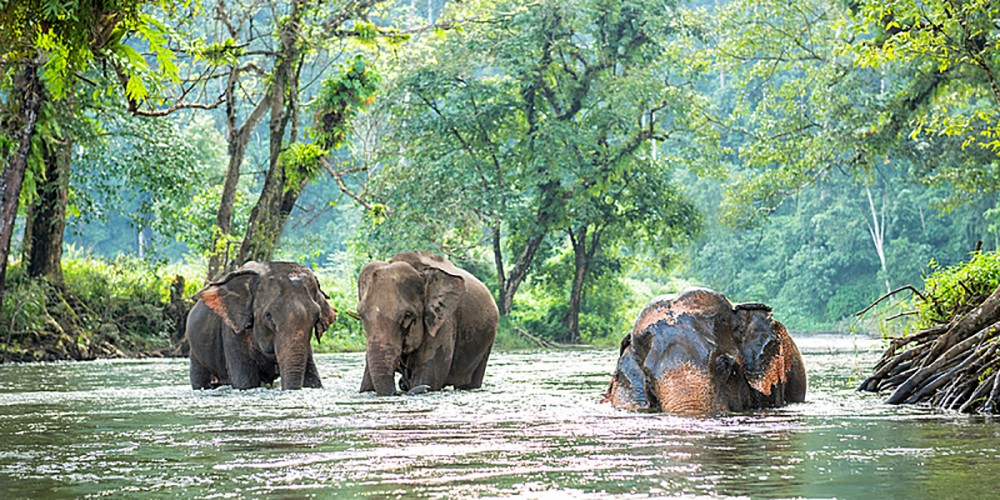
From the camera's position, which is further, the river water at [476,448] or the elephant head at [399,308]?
the elephant head at [399,308]

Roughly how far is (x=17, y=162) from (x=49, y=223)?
11218mm

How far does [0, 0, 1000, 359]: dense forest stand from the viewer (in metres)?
21.2

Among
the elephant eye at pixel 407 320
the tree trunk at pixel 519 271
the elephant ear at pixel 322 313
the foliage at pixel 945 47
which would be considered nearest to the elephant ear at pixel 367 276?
the elephant eye at pixel 407 320

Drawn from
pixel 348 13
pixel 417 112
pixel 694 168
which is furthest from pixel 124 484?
pixel 694 168

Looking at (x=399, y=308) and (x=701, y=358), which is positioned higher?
(x=399, y=308)

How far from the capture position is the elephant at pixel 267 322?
14.8 meters

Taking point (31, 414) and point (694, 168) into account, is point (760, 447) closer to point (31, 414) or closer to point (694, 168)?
point (31, 414)

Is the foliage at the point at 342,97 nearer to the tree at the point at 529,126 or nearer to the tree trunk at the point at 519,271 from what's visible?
the tree at the point at 529,126

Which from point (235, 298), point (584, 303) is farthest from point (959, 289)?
point (584, 303)

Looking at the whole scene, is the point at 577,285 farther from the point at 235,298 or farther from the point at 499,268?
the point at 235,298

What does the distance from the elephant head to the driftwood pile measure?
4732mm

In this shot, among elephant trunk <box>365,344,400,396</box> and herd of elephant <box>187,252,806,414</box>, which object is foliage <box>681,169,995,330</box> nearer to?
herd of elephant <box>187,252,806,414</box>

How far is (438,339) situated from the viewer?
571 inches

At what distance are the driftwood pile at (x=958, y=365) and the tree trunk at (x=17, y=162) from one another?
11.0m
